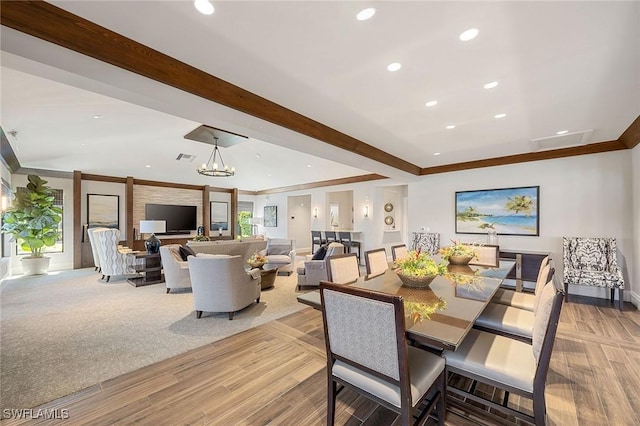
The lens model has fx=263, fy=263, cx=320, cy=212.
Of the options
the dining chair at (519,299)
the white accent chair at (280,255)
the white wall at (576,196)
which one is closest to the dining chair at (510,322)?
the dining chair at (519,299)

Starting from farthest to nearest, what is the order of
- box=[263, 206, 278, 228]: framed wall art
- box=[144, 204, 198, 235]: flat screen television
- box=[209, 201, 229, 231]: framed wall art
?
1. box=[263, 206, 278, 228]: framed wall art
2. box=[209, 201, 229, 231]: framed wall art
3. box=[144, 204, 198, 235]: flat screen television

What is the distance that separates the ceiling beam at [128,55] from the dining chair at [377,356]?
6.70 ft

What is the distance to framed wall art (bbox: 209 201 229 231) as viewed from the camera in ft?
34.5

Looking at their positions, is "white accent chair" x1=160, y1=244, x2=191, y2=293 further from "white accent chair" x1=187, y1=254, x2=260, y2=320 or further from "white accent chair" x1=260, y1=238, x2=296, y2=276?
"white accent chair" x1=260, y1=238, x2=296, y2=276

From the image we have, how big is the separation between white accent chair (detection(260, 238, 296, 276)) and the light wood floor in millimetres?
3255

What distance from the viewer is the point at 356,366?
1515 millimetres

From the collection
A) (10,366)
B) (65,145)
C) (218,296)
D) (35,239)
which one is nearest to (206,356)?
(218,296)

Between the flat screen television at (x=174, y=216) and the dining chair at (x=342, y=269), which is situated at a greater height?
the flat screen television at (x=174, y=216)

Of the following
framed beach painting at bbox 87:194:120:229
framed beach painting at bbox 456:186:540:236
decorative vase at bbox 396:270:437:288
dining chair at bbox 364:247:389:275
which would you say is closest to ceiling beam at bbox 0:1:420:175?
dining chair at bbox 364:247:389:275

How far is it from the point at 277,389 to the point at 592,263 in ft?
18.0

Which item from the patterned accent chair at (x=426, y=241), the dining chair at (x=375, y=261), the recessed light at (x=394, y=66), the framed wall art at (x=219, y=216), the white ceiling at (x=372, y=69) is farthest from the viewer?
the framed wall art at (x=219, y=216)

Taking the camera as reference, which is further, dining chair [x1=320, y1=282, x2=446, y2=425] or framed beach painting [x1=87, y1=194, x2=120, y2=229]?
framed beach painting [x1=87, y1=194, x2=120, y2=229]

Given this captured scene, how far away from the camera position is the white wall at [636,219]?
13.2ft

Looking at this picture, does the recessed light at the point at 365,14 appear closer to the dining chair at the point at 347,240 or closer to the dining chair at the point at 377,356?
the dining chair at the point at 377,356
